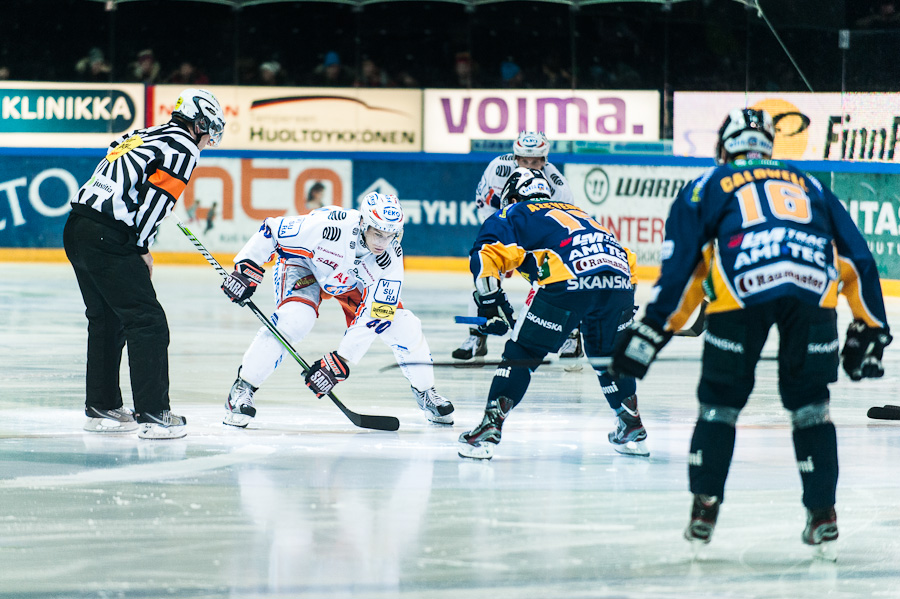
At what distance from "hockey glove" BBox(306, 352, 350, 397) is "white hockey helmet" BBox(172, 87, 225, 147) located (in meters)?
1.00

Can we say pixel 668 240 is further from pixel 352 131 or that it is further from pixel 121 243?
pixel 352 131

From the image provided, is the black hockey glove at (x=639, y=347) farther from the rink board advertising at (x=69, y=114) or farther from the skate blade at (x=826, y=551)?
the rink board advertising at (x=69, y=114)

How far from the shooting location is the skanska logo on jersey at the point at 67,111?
15.2m

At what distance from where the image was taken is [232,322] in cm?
899

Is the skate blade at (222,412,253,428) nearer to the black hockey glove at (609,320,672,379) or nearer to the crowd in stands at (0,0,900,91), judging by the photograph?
the black hockey glove at (609,320,672,379)

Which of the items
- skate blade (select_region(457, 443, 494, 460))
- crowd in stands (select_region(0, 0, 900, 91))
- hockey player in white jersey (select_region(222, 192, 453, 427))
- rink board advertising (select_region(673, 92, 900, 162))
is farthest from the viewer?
crowd in stands (select_region(0, 0, 900, 91))

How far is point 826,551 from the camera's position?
11.9 ft

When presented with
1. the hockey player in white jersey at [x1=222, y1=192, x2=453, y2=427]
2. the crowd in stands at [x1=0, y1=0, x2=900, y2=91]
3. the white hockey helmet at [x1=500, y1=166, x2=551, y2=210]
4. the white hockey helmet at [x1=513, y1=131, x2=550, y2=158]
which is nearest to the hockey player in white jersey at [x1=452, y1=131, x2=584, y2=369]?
the white hockey helmet at [x1=513, y1=131, x2=550, y2=158]

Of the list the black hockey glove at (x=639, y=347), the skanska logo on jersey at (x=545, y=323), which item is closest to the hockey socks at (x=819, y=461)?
the black hockey glove at (x=639, y=347)

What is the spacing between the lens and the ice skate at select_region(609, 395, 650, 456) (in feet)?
16.5

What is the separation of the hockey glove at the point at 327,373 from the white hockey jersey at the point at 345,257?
0.05 meters

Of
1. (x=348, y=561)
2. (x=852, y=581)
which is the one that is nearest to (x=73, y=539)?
(x=348, y=561)

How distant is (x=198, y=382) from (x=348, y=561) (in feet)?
10.8

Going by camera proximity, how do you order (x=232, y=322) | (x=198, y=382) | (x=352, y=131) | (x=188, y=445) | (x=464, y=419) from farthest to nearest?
1. (x=352, y=131)
2. (x=232, y=322)
3. (x=198, y=382)
4. (x=464, y=419)
5. (x=188, y=445)
